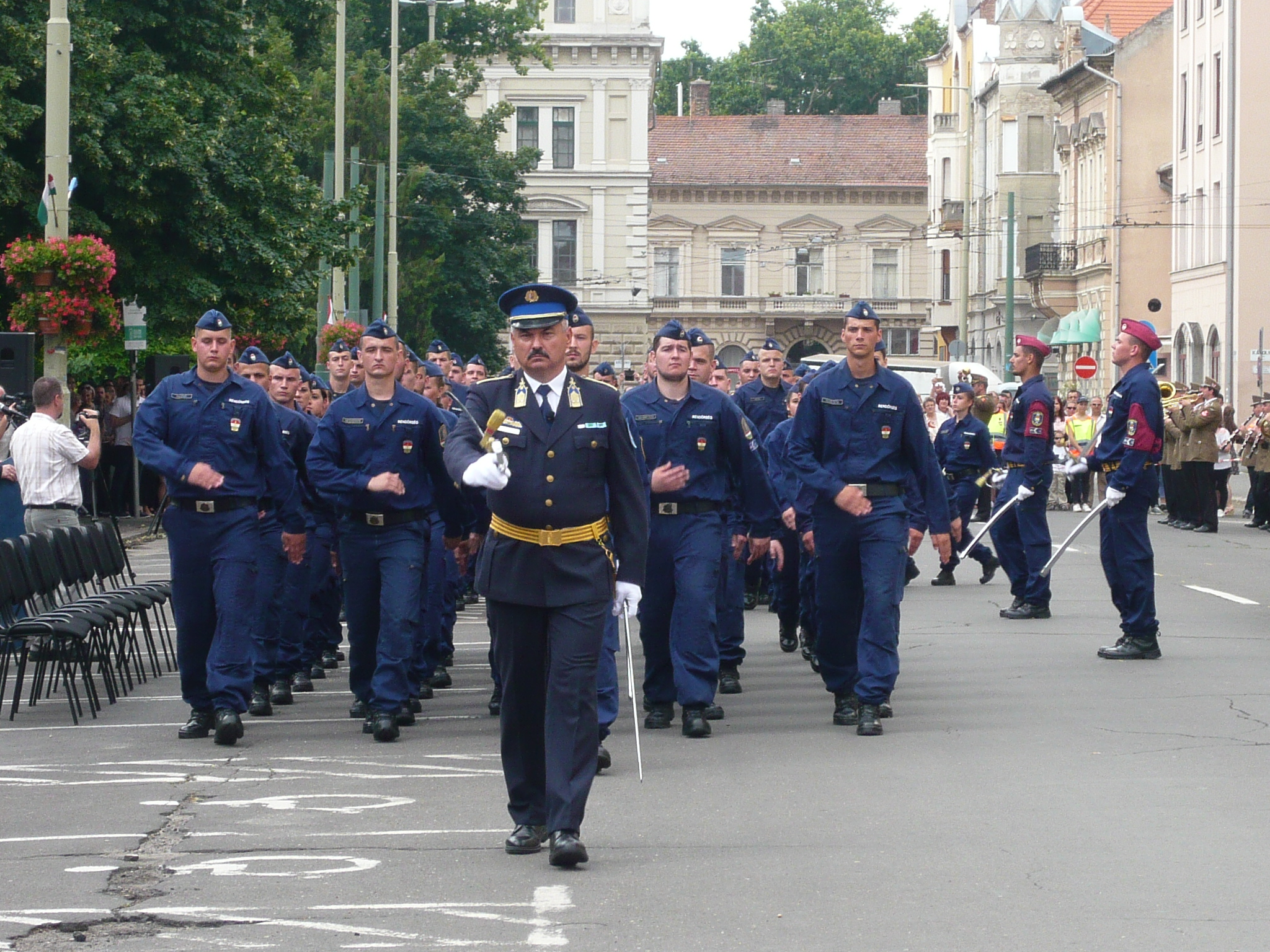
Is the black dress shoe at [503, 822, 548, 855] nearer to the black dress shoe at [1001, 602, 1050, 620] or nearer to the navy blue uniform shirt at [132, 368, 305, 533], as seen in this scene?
the navy blue uniform shirt at [132, 368, 305, 533]

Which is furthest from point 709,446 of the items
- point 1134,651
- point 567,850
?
point 567,850

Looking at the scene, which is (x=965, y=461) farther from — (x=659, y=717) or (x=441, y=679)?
(x=659, y=717)


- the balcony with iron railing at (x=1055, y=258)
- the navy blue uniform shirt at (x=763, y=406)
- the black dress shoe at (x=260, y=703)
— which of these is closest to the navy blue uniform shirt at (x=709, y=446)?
the black dress shoe at (x=260, y=703)

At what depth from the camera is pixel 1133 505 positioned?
13.2 m

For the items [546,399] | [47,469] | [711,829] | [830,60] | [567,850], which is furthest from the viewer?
[830,60]

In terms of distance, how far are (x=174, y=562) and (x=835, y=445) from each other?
3340mm

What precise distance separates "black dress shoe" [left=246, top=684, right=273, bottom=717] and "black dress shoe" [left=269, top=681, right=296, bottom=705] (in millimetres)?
139

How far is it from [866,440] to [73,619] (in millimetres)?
4470

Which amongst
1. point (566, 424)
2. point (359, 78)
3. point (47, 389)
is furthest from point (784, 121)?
point (566, 424)

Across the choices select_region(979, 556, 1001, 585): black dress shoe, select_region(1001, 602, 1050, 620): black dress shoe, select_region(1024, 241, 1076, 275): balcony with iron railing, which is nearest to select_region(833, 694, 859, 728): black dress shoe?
select_region(1001, 602, 1050, 620): black dress shoe

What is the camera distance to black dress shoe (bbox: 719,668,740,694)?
12.0 m

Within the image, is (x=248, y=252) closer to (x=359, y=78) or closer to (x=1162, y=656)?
(x=1162, y=656)

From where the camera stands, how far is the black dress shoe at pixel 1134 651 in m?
13.2

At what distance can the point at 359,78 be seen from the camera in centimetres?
5150
